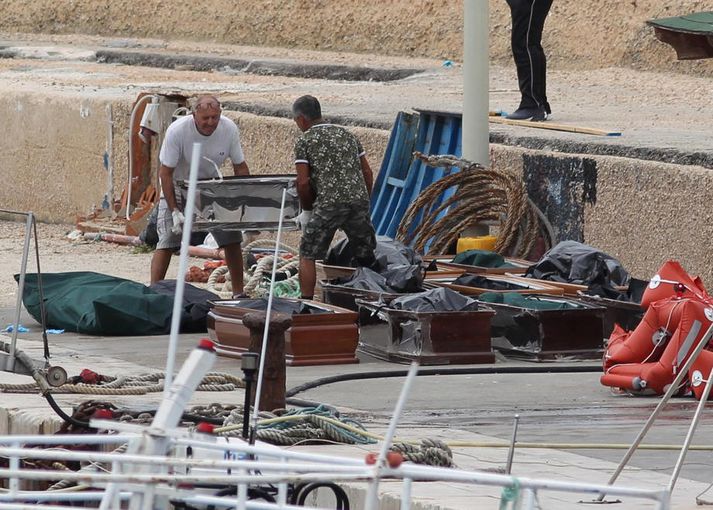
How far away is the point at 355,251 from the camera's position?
1299 centimetres

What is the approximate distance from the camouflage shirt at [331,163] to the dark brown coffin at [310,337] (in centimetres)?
148

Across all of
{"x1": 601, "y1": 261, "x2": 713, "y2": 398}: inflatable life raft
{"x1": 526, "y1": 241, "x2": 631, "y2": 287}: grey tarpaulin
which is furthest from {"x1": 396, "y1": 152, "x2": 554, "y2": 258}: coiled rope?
{"x1": 601, "y1": 261, "x2": 713, "y2": 398}: inflatable life raft

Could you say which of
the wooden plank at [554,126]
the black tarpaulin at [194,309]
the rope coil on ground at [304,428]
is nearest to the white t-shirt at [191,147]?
Result: the black tarpaulin at [194,309]

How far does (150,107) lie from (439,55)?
11.3 meters

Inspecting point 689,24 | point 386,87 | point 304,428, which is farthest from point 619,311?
point 386,87

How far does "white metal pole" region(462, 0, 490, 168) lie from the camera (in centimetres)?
1424

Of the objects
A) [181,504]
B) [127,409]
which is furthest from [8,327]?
[181,504]

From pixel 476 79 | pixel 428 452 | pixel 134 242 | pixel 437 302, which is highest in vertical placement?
pixel 476 79

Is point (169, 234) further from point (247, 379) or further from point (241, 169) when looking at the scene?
point (247, 379)

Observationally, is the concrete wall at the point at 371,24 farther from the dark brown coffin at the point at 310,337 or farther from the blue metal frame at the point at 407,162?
the dark brown coffin at the point at 310,337

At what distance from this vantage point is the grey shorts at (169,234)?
13.5m

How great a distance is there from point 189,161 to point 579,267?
297 centimetres

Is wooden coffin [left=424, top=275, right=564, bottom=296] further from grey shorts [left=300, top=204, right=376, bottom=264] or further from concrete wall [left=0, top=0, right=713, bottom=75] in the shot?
concrete wall [left=0, top=0, right=713, bottom=75]

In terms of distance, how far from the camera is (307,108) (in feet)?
42.0
